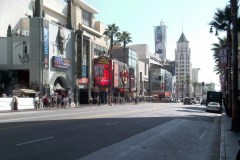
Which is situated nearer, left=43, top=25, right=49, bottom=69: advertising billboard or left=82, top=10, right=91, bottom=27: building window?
left=43, top=25, right=49, bottom=69: advertising billboard

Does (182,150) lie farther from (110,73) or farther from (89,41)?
(110,73)

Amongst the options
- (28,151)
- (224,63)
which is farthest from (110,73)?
(28,151)

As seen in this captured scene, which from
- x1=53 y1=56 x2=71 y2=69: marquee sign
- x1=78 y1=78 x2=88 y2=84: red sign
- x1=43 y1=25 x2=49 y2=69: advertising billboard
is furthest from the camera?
x1=78 y1=78 x2=88 y2=84: red sign

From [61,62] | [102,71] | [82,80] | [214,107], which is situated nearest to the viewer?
[214,107]

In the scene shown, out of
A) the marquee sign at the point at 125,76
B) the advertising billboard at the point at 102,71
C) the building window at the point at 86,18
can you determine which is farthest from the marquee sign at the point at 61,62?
the marquee sign at the point at 125,76

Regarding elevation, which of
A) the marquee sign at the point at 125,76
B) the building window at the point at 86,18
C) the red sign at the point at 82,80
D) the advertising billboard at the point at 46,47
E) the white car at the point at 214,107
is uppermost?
the building window at the point at 86,18

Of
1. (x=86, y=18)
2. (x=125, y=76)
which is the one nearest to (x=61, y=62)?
(x=86, y=18)

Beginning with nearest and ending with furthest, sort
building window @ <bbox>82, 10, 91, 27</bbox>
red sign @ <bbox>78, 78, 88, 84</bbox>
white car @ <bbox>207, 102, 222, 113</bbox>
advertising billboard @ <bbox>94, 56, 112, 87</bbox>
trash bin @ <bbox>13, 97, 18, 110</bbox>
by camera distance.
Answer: trash bin @ <bbox>13, 97, 18, 110</bbox> → white car @ <bbox>207, 102, 222, 113</bbox> → red sign @ <bbox>78, 78, 88, 84</bbox> → advertising billboard @ <bbox>94, 56, 112, 87</bbox> → building window @ <bbox>82, 10, 91, 27</bbox>

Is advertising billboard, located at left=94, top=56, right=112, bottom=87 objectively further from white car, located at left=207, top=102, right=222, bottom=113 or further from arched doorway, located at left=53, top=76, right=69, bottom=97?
white car, located at left=207, top=102, right=222, bottom=113

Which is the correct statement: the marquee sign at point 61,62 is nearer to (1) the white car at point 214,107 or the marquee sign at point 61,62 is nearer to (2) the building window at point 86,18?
(2) the building window at point 86,18

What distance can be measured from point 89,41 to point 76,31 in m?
6.06

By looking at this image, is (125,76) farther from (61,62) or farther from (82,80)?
(61,62)

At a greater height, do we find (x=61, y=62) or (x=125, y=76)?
(x=61, y=62)

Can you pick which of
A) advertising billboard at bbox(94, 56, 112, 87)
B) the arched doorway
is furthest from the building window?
the arched doorway
